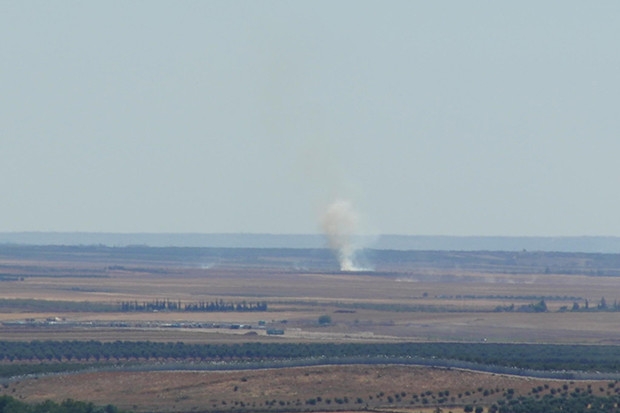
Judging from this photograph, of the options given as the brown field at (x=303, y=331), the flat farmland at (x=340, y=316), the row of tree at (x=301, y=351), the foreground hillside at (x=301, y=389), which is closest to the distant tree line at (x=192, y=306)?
the flat farmland at (x=340, y=316)

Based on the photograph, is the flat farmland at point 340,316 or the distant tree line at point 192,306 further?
the distant tree line at point 192,306

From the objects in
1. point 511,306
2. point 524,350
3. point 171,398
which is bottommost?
point 171,398

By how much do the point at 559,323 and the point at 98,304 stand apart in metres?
50.6

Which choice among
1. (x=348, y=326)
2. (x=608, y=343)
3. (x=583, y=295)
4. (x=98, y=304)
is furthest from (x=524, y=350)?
(x=583, y=295)

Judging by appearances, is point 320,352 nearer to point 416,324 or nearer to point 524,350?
point 524,350

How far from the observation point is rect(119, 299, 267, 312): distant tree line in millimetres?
163250

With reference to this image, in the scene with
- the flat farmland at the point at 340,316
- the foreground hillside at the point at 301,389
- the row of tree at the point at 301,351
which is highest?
the flat farmland at the point at 340,316

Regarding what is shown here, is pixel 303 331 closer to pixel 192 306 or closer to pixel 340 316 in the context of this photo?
pixel 340 316

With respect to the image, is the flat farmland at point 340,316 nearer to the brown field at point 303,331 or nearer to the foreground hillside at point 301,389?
the brown field at point 303,331

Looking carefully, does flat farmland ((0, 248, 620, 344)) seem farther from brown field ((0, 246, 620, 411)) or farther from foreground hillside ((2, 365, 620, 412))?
foreground hillside ((2, 365, 620, 412))

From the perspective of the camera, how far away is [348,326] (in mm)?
139750

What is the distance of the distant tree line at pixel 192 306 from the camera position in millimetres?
163250

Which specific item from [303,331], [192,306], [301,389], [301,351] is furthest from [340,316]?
[301,389]

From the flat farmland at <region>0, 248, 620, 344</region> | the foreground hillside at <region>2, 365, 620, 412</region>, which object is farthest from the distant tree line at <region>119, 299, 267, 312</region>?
the foreground hillside at <region>2, 365, 620, 412</region>
